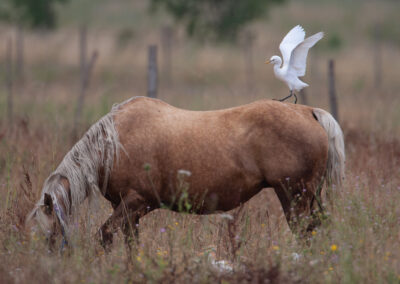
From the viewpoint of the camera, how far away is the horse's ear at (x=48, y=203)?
443 centimetres

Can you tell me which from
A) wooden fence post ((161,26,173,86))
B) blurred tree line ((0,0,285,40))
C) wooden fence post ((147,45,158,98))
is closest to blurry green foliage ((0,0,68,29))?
blurred tree line ((0,0,285,40))

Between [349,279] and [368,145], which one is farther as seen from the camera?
[368,145]

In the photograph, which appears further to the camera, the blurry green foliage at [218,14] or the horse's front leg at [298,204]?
the blurry green foliage at [218,14]

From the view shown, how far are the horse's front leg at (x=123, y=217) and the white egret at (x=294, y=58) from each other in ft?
4.90

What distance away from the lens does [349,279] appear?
3836 mm

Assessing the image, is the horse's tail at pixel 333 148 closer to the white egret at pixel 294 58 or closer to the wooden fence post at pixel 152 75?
the white egret at pixel 294 58

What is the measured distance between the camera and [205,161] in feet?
15.5

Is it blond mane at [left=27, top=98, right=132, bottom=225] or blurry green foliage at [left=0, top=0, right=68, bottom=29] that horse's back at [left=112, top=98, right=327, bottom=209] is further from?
blurry green foliage at [left=0, top=0, right=68, bottom=29]

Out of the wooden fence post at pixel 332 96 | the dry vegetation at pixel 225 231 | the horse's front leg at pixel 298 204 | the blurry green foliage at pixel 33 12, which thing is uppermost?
the blurry green foliage at pixel 33 12

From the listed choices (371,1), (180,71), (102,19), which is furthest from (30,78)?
(371,1)

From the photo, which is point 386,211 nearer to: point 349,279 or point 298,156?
point 298,156

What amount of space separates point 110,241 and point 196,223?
95 centimetres

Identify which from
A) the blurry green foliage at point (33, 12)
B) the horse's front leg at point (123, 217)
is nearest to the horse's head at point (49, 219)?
the horse's front leg at point (123, 217)

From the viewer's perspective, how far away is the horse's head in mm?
4347
